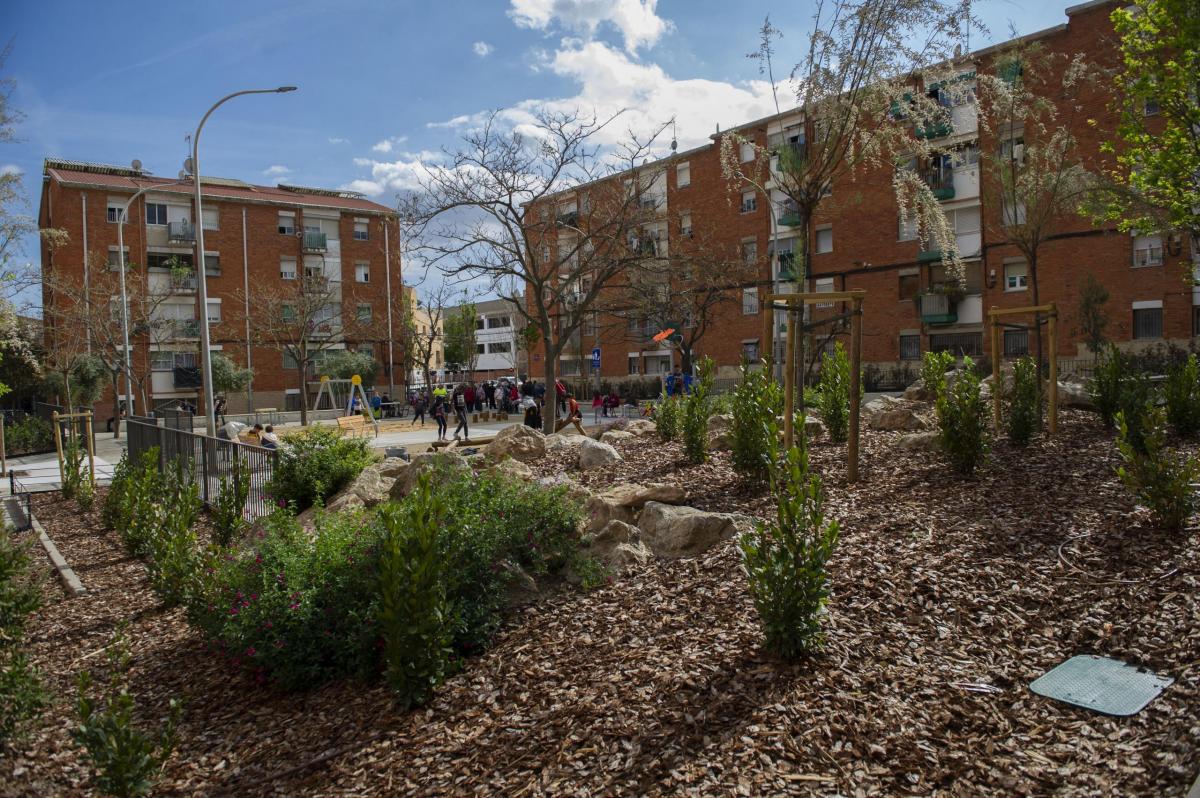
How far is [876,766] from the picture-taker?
3.19 meters

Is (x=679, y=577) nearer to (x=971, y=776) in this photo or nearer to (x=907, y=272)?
(x=971, y=776)

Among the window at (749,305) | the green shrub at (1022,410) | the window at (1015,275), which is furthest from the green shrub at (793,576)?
the window at (749,305)

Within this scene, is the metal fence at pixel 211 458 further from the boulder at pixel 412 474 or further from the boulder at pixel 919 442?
the boulder at pixel 919 442

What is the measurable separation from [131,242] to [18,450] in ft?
75.5

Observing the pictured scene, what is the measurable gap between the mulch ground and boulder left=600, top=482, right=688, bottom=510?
1.09m

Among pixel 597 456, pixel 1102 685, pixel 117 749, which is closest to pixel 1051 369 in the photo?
pixel 597 456

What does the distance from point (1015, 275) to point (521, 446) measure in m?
28.7

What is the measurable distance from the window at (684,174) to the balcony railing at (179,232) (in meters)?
27.6

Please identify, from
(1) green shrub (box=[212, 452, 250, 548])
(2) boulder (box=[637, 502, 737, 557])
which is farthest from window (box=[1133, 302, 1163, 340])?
(1) green shrub (box=[212, 452, 250, 548])

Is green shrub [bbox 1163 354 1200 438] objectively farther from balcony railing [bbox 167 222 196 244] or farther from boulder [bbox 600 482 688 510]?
balcony railing [bbox 167 222 196 244]

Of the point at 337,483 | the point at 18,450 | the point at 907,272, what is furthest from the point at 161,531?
the point at 907,272

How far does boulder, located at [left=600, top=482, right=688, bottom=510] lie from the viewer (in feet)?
21.8

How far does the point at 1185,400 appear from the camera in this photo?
8664 mm

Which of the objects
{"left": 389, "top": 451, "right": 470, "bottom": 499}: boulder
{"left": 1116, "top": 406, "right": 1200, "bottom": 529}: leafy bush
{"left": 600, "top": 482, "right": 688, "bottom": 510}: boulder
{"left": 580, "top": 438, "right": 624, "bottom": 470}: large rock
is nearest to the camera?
{"left": 1116, "top": 406, "right": 1200, "bottom": 529}: leafy bush
